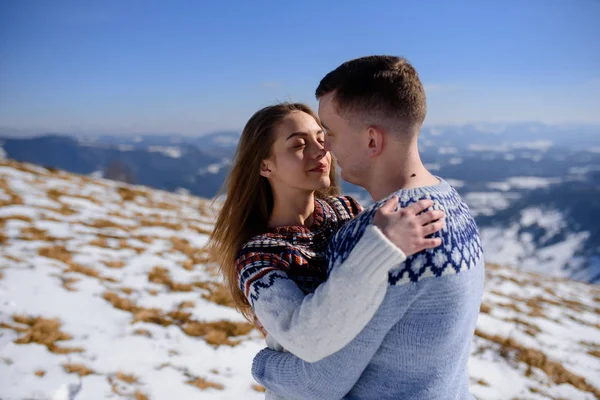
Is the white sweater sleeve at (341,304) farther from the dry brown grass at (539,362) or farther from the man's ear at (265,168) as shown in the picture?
the dry brown grass at (539,362)

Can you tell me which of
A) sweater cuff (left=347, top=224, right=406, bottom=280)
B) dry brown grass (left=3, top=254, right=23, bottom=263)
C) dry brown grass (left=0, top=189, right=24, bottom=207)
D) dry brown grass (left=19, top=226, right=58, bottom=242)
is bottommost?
dry brown grass (left=19, top=226, right=58, bottom=242)

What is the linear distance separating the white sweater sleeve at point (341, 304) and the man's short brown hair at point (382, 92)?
1.98ft

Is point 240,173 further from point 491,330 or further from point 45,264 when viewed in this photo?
point 491,330

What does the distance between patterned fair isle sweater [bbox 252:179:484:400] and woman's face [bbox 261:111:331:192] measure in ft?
2.97

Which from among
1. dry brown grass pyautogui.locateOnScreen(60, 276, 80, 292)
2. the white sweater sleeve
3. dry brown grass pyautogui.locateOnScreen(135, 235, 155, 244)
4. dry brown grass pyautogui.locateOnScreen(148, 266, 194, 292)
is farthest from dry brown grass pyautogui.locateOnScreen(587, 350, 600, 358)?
dry brown grass pyautogui.locateOnScreen(135, 235, 155, 244)

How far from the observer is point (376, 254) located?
1.54m

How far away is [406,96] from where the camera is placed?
1.87m

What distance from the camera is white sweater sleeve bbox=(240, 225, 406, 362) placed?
1.54 m

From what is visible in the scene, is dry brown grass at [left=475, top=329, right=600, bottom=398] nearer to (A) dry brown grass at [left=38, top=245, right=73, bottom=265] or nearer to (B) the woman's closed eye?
(B) the woman's closed eye

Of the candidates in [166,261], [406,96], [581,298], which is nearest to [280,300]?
[406,96]

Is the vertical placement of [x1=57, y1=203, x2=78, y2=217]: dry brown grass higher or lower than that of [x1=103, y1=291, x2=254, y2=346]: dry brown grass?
lower

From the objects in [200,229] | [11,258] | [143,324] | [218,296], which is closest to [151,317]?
[143,324]

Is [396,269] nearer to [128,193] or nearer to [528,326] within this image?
[528,326]

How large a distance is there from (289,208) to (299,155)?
404 millimetres
